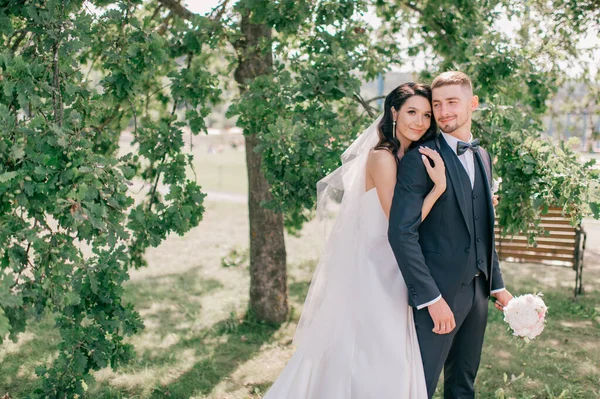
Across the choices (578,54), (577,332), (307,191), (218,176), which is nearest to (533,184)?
(307,191)

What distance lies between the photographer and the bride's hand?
3115mm

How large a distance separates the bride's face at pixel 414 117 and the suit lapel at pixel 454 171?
0.14 m

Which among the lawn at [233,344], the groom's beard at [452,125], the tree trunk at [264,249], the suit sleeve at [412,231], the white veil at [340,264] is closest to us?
the suit sleeve at [412,231]

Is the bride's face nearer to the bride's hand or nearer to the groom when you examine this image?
the groom

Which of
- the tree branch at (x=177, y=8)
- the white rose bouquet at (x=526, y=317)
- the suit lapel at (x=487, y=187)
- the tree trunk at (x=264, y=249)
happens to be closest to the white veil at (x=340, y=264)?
the suit lapel at (x=487, y=187)

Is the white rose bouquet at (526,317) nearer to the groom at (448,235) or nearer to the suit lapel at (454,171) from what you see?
the groom at (448,235)

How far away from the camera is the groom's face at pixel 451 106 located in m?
3.25

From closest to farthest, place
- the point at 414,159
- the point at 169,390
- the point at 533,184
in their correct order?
the point at 414,159, the point at 533,184, the point at 169,390

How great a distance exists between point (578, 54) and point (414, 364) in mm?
5805

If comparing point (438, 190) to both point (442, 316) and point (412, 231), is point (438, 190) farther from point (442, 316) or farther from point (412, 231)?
point (442, 316)

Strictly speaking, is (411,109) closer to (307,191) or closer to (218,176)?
(307,191)

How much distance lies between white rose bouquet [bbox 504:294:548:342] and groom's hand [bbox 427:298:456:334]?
394 millimetres

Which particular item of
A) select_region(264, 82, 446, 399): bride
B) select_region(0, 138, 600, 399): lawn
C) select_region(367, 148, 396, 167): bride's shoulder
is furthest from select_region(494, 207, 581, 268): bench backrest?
select_region(367, 148, 396, 167): bride's shoulder

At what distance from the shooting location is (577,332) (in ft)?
21.3
